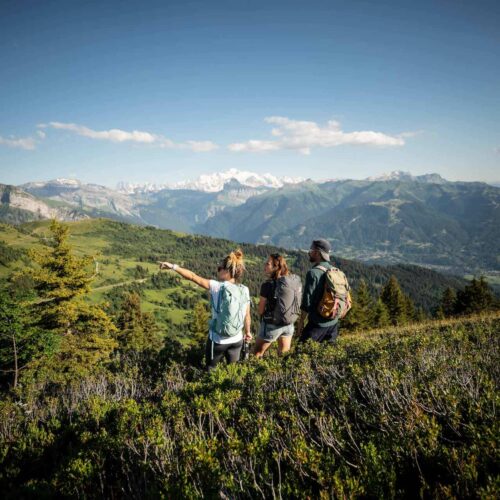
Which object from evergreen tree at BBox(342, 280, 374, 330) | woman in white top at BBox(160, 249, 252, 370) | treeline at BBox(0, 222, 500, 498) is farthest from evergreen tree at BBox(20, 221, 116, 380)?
evergreen tree at BBox(342, 280, 374, 330)

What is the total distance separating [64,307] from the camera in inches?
816

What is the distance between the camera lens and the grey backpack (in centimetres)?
695

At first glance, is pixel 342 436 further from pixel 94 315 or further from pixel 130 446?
pixel 94 315

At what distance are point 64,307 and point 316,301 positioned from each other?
783 inches

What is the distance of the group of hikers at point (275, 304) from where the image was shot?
20.2 ft

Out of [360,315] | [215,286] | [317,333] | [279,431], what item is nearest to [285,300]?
[317,333]

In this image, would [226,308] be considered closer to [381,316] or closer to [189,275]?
[189,275]

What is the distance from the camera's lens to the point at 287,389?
4465 millimetres

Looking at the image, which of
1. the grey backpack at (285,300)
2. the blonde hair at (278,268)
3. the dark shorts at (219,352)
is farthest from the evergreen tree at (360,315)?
the dark shorts at (219,352)

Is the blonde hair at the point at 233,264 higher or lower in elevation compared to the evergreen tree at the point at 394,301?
higher

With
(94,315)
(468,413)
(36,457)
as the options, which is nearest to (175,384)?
(36,457)

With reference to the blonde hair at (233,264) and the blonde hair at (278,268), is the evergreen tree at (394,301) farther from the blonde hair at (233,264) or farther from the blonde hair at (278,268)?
the blonde hair at (233,264)

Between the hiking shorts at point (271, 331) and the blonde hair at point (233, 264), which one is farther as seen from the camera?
the hiking shorts at point (271, 331)

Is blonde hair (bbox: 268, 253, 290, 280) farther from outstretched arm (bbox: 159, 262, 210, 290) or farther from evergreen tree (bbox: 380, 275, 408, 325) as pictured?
evergreen tree (bbox: 380, 275, 408, 325)
